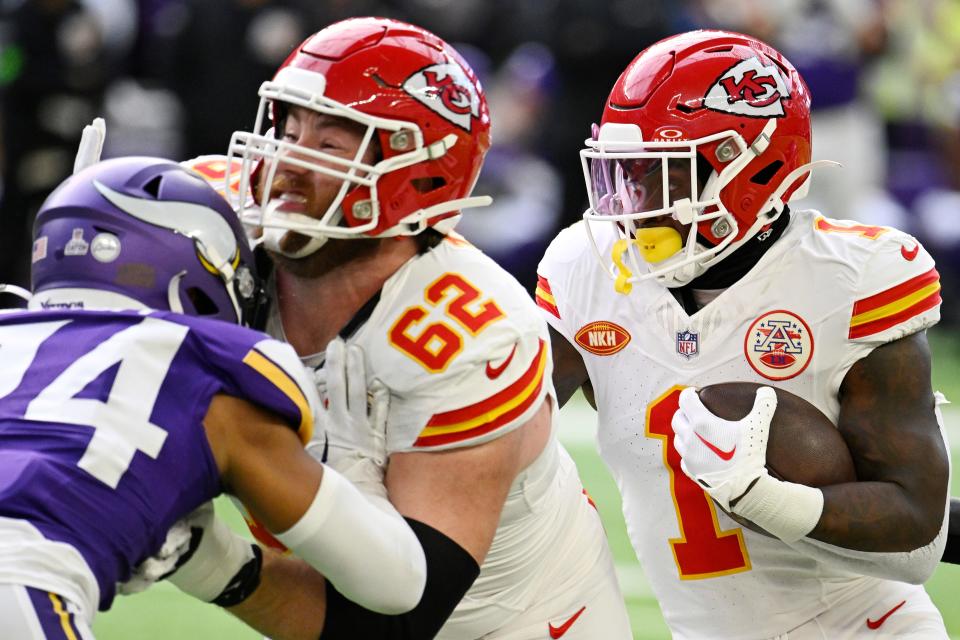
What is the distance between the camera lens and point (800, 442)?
2.78 metres

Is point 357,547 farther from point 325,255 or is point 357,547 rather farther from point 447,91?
point 447,91

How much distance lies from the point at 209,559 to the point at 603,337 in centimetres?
107

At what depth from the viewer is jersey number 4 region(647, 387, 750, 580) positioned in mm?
2957

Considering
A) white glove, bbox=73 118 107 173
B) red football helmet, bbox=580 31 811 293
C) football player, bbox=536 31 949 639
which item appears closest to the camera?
white glove, bbox=73 118 107 173

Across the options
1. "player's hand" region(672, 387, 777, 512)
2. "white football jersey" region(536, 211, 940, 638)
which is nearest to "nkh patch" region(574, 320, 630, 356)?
"white football jersey" region(536, 211, 940, 638)

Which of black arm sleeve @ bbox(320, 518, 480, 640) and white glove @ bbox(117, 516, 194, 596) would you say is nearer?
white glove @ bbox(117, 516, 194, 596)

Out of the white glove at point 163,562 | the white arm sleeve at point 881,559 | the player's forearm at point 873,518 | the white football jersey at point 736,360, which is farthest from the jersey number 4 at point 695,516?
the white glove at point 163,562

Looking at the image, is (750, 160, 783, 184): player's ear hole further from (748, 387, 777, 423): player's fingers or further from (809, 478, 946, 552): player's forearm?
(809, 478, 946, 552): player's forearm

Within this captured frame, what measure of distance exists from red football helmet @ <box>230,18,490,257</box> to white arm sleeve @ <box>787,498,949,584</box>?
891 mm

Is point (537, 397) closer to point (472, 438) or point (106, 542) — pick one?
→ point (472, 438)

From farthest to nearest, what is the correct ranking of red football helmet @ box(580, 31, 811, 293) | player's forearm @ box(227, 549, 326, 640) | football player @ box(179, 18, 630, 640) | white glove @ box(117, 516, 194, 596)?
1. red football helmet @ box(580, 31, 811, 293)
2. football player @ box(179, 18, 630, 640)
3. player's forearm @ box(227, 549, 326, 640)
4. white glove @ box(117, 516, 194, 596)

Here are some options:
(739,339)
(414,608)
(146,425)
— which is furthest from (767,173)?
(146,425)

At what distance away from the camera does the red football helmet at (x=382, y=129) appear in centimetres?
260

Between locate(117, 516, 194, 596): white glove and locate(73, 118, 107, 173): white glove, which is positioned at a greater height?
locate(73, 118, 107, 173): white glove
